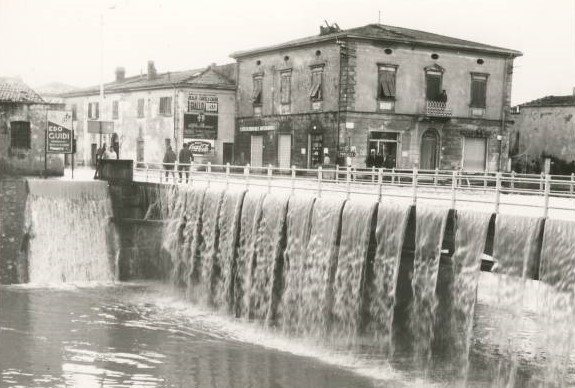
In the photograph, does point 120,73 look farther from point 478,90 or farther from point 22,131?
→ point 478,90

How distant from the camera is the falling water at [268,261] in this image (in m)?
19.8

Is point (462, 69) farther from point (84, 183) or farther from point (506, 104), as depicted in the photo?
point (84, 183)

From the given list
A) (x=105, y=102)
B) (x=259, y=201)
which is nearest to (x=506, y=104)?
(x=259, y=201)

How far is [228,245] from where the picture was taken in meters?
22.3

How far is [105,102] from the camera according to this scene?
178 ft

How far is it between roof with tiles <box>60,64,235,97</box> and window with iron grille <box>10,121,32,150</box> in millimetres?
15977

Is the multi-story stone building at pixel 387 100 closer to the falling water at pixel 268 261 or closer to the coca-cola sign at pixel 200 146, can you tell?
the coca-cola sign at pixel 200 146

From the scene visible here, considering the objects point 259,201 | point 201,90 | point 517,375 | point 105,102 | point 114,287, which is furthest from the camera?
point 105,102

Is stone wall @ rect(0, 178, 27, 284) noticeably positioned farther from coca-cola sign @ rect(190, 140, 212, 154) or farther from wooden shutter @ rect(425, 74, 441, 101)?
wooden shutter @ rect(425, 74, 441, 101)

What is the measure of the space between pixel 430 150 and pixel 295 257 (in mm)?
20789

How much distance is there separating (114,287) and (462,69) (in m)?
22.5

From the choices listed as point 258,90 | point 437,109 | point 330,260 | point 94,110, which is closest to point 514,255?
point 330,260

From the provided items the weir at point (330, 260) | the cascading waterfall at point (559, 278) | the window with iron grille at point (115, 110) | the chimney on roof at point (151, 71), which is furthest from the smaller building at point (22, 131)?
the window with iron grille at point (115, 110)

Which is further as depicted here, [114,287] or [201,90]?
[201,90]
